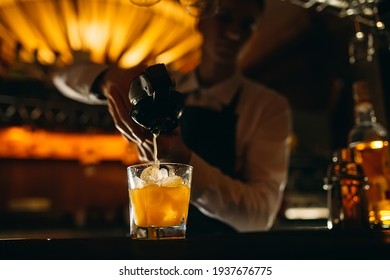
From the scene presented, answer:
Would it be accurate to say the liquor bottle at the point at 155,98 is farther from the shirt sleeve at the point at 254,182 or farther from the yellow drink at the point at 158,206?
the shirt sleeve at the point at 254,182

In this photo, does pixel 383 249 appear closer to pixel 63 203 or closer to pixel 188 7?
pixel 188 7

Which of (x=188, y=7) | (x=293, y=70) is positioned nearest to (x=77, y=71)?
(x=188, y=7)

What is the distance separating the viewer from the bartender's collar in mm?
1729

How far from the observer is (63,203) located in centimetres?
508

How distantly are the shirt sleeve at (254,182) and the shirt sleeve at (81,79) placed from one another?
0.42 metres

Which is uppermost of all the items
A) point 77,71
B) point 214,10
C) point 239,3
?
point 239,3

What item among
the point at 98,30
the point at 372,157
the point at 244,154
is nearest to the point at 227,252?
the point at 372,157

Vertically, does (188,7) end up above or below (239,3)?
below

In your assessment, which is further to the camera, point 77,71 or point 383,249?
point 77,71

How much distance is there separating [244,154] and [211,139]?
0.48 ft

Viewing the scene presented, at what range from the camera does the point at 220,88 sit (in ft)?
5.68

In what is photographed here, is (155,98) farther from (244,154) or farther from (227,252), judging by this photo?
(244,154)

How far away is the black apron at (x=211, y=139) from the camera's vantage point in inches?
59.8
